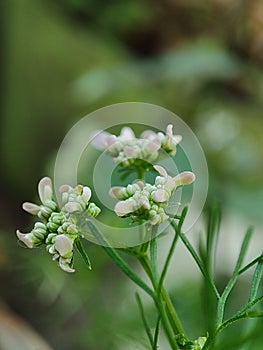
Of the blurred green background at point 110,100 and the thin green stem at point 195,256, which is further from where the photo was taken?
the blurred green background at point 110,100

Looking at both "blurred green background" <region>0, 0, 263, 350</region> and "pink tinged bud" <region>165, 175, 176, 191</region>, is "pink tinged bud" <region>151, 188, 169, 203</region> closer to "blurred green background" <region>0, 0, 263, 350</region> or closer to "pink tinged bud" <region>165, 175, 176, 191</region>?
"pink tinged bud" <region>165, 175, 176, 191</region>

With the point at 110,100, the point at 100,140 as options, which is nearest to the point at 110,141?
the point at 100,140

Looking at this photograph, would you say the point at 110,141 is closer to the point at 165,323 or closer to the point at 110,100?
the point at 165,323

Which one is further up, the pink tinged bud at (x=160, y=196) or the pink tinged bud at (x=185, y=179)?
the pink tinged bud at (x=185, y=179)

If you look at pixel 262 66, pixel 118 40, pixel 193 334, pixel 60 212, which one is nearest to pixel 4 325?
pixel 193 334

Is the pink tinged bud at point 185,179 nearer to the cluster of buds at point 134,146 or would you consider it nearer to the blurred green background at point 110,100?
the cluster of buds at point 134,146

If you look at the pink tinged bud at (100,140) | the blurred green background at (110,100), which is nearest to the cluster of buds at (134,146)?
the pink tinged bud at (100,140)
